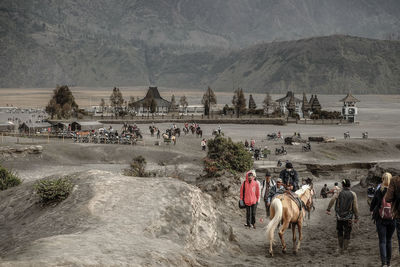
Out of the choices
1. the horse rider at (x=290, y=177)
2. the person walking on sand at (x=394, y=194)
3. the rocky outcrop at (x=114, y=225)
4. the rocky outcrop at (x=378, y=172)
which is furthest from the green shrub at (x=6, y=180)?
the rocky outcrop at (x=378, y=172)

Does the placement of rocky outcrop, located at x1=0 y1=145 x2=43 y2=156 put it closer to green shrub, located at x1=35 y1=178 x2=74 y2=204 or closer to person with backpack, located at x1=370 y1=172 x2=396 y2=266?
green shrub, located at x1=35 y1=178 x2=74 y2=204

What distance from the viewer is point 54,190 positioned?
41.7 ft

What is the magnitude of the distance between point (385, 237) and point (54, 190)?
816 centimetres

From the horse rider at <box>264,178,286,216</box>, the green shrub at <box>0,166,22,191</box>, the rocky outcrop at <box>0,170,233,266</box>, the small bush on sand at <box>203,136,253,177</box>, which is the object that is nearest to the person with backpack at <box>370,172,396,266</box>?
the horse rider at <box>264,178,286,216</box>

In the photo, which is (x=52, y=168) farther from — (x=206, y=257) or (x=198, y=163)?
(x=206, y=257)

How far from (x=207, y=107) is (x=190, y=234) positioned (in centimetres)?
8389

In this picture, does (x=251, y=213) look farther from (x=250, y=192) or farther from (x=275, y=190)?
(x=275, y=190)

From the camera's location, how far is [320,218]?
1658 cm

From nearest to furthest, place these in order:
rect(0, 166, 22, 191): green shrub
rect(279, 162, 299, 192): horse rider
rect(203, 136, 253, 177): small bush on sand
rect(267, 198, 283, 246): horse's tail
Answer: rect(267, 198, 283, 246): horse's tail < rect(279, 162, 299, 192): horse rider < rect(0, 166, 22, 191): green shrub < rect(203, 136, 253, 177): small bush on sand

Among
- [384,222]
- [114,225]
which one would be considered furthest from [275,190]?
[114,225]

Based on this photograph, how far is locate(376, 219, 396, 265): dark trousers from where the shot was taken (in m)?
9.61

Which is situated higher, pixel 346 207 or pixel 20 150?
pixel 346 207

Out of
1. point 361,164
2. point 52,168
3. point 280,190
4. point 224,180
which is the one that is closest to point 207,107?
point 361,164

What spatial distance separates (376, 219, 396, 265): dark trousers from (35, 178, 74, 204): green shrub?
776 cm
